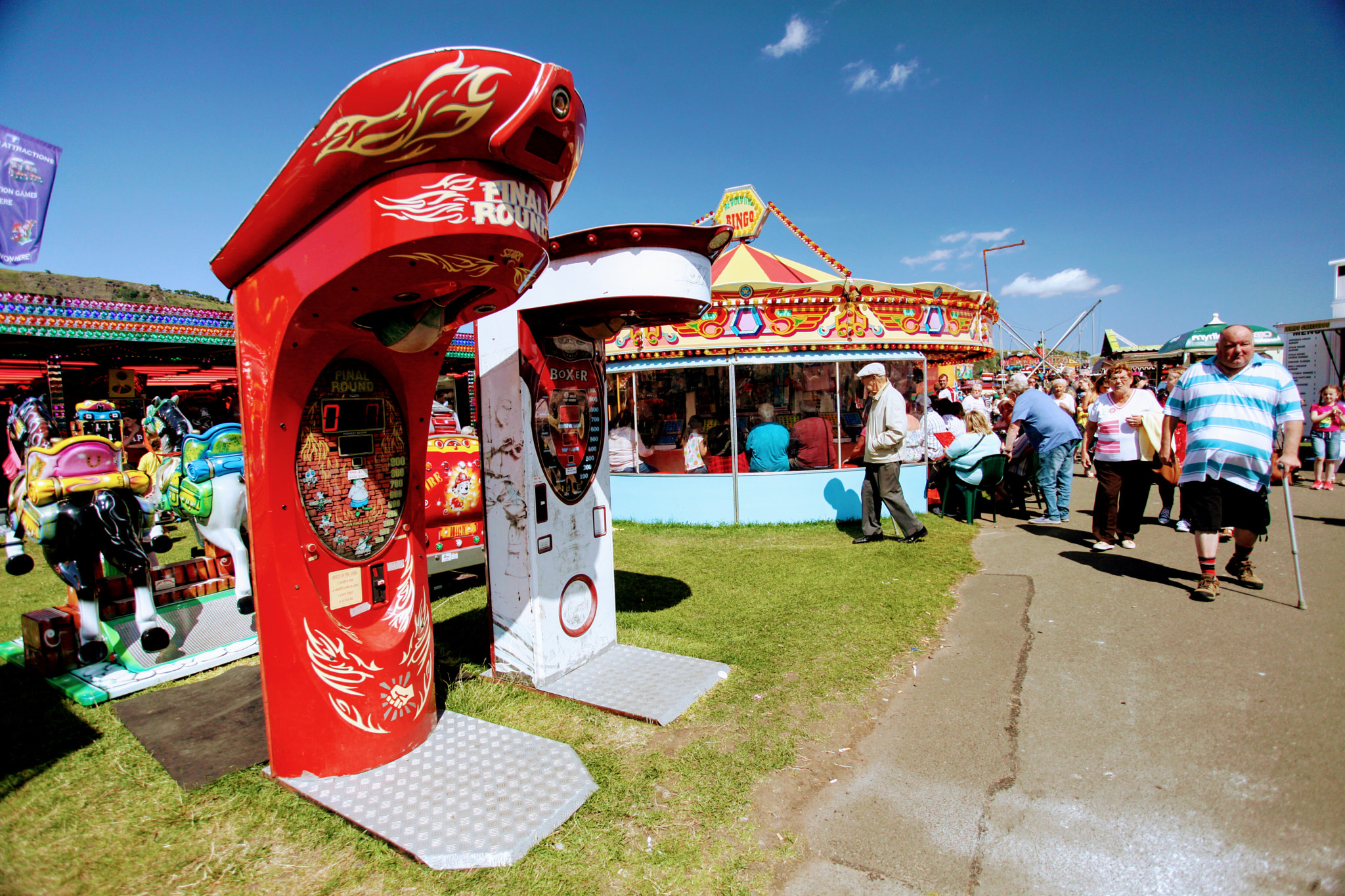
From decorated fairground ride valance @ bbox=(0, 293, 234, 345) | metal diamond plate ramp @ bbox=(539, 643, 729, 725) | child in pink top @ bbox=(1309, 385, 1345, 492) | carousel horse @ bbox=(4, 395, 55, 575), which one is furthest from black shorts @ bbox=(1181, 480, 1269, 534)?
decorated fairground ride valance @ bbox=(0, 293, 234, 345)

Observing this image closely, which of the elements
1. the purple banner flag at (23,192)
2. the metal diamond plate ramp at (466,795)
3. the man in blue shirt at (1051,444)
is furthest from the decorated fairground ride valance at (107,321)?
the man in blue shirt at (1051,444)

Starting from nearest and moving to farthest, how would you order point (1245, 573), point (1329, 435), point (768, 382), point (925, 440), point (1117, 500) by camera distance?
point (1245, 573) < point (1117, 500) < point (768, 382) < point (925, 440) < point (1329, 435)

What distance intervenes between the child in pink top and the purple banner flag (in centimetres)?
1724

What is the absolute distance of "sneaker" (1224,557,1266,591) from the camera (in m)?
5.00

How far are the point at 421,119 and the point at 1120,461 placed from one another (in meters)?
6.99

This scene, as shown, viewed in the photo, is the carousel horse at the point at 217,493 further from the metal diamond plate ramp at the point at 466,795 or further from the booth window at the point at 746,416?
the booth window at the point at 746,416

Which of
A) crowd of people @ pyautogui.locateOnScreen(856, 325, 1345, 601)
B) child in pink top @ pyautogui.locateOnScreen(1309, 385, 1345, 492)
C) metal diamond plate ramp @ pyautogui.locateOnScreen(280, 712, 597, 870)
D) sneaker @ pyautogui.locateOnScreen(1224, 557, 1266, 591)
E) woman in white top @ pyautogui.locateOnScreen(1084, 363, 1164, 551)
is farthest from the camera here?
child in pink top @ pyautogui.locateOnScreen(1309, 385, 1345, 492)

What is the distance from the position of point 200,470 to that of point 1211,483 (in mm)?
7506

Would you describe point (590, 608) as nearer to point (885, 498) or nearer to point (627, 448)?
point (885, 498)

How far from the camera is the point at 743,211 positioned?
31.8ft

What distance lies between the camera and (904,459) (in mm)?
8383

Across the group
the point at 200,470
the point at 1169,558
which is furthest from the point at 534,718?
the point at 1169,558

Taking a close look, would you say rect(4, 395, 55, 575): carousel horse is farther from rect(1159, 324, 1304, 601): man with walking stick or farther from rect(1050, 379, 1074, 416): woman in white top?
rect(1050, 379, 1074, 416): woman in white top

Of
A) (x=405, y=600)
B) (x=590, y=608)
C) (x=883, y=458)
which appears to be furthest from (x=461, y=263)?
(x=883, y=458)
